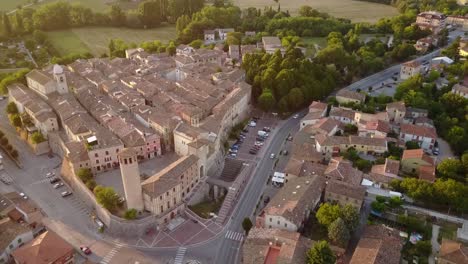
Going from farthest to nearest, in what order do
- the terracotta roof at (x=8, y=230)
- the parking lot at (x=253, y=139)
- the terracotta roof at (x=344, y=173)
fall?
the parking lot at (x=253, y=139)
the terracotta roof at (x=344, y=173)
the terracotta roof at (x=8, y=230)

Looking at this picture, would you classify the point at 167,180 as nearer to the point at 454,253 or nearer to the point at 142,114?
the point at 142,114

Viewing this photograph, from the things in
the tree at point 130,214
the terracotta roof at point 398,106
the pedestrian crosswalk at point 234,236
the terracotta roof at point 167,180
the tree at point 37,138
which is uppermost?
the terracotta roof at point 398,106

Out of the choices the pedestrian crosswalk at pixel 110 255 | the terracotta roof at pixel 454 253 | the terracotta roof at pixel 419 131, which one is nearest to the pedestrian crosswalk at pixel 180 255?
the pedestrian crosswalk at pixel 110 255

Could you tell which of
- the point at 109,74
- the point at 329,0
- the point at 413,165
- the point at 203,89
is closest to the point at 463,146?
the point at 413,165

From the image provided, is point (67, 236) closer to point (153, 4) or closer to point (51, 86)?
point (51, 86)

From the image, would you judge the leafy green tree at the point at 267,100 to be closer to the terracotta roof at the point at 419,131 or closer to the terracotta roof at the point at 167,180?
the terracotta roof at the point at 419,131

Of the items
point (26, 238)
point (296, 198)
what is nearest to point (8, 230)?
point (26, 238)

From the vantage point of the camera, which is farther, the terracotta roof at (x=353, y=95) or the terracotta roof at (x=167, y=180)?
the terracotta roof at (x=353, y=95)
